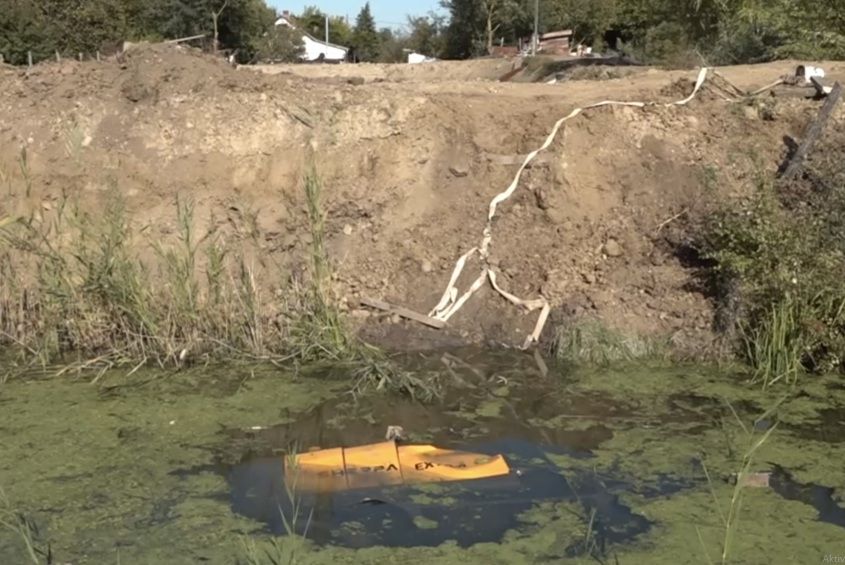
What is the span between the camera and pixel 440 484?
5.40m

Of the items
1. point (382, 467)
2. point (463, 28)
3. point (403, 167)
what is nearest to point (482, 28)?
point (463, 28)

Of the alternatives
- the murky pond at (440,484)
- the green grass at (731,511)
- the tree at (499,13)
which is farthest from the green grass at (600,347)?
the tree at (499,13)

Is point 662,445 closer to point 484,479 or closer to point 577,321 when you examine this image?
point 484,479

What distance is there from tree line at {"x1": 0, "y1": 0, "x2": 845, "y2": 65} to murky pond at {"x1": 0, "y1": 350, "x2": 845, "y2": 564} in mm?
6050

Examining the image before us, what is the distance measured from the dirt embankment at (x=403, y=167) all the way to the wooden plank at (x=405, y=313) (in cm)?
8

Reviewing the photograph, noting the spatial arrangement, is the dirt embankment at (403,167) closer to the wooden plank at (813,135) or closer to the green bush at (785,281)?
the wooden plank at (813,135)

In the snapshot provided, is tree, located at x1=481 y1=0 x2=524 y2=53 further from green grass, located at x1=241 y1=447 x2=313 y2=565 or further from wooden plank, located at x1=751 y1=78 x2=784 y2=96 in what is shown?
green grass, located at x1=241 y1=447 x2=313 y2=565

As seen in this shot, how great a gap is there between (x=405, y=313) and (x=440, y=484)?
3.07 meters

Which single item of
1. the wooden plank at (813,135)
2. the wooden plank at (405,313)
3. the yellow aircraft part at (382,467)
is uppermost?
the wooden plank at (813,135)

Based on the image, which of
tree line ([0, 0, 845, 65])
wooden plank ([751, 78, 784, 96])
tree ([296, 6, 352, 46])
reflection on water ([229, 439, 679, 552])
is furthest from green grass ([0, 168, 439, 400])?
tree ([296, 6, 352, 46])

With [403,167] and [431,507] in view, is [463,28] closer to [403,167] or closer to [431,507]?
[403,167]

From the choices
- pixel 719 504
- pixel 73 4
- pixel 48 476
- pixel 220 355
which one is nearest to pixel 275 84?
pixel 220 355

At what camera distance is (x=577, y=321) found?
793cm

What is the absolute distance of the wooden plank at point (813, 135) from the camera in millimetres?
8766
